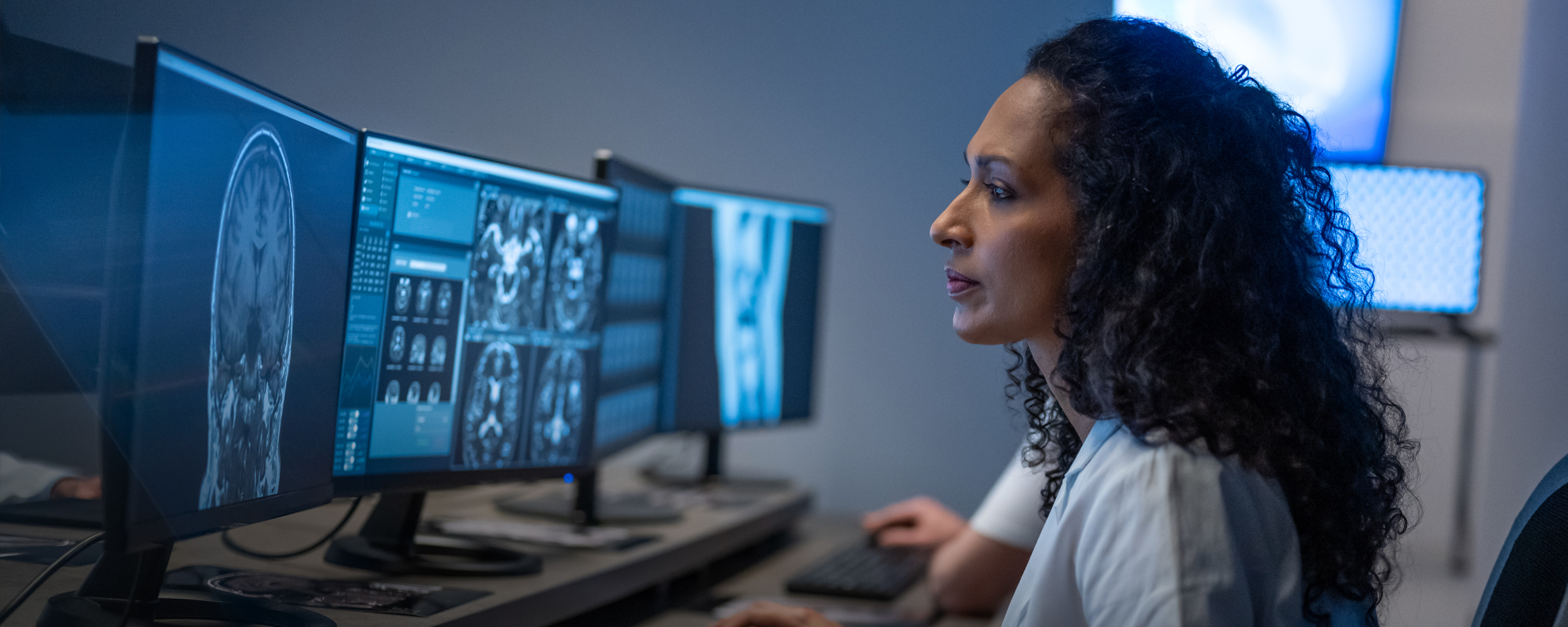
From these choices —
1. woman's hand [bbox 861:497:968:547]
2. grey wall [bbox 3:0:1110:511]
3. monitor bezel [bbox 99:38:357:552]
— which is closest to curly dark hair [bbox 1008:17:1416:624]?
grey wall [bbox 3:0:1110:511]

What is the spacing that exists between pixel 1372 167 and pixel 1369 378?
2.52 feet

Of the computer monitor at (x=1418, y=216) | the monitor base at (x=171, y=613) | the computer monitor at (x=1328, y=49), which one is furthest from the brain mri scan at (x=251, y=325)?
the computer monitor at (x=1328, y=49)

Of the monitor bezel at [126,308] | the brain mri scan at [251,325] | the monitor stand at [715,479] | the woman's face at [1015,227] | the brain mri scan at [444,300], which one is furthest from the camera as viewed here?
the monitor stand at [715,479]

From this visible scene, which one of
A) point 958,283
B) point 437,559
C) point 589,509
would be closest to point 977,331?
point 958,283

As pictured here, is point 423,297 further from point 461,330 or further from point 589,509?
point 589,509

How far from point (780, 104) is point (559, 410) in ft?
3.57

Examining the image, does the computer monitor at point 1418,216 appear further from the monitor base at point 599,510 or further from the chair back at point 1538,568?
the monitor base at point 599,510

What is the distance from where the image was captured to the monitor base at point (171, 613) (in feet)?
2.60

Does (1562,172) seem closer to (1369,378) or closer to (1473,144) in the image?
(1369,378)

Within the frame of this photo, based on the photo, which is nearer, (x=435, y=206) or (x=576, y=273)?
(x=435, y=206)

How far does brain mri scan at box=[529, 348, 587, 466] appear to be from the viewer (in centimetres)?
132

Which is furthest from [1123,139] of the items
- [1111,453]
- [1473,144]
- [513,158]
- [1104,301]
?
[1473,144]

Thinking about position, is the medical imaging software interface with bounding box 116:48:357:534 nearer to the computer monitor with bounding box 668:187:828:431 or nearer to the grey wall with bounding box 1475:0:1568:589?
the computer monitor with bounding box 668:187:828:431

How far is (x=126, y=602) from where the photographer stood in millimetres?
828
